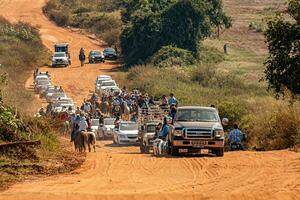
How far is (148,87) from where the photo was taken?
61188mm

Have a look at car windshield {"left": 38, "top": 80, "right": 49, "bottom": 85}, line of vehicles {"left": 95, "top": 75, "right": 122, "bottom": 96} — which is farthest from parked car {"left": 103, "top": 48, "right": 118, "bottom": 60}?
line of vehicles {"left": 95, "top": 75, "right": 122, "bottom": 96}

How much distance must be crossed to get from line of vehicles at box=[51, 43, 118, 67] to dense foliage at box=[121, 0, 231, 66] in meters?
3.23

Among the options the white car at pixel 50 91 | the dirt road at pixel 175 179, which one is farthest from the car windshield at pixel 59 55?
the dirt road at pixel 175 179

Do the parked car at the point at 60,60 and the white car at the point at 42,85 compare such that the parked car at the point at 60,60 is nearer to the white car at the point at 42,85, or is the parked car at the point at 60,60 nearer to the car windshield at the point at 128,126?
the white car at the point at 42,85

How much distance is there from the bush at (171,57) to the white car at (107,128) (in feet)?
94.4

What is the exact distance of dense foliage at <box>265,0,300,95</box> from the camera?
2952 centimetres

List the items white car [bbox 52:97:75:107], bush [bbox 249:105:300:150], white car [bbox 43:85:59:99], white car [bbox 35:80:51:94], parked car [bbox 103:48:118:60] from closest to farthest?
bush [bbox 249:105:300:150] < white car [bbox 52:97:75:107] < white car [bbox 43:85:59:99] < white car [bbox 35:80:51:94] < parked car [bbox 103:48:118:60]

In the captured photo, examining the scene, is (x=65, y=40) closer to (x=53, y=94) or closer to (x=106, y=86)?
(x=106, y=86)

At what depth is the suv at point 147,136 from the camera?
114ft

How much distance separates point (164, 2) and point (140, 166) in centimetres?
6159

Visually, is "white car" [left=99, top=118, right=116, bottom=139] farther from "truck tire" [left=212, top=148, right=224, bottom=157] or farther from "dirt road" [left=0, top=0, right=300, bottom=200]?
"truck tire" [left=212, top=148, right=224, bottom=157]

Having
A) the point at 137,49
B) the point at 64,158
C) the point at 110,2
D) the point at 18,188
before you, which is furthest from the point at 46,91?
the point at 110,2

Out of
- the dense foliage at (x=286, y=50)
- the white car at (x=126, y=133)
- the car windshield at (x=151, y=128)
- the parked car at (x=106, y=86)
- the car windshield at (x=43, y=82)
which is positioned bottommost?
Answer: the white car at (x=126, y=133)

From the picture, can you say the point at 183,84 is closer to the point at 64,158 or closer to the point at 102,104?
the point at 102,104
